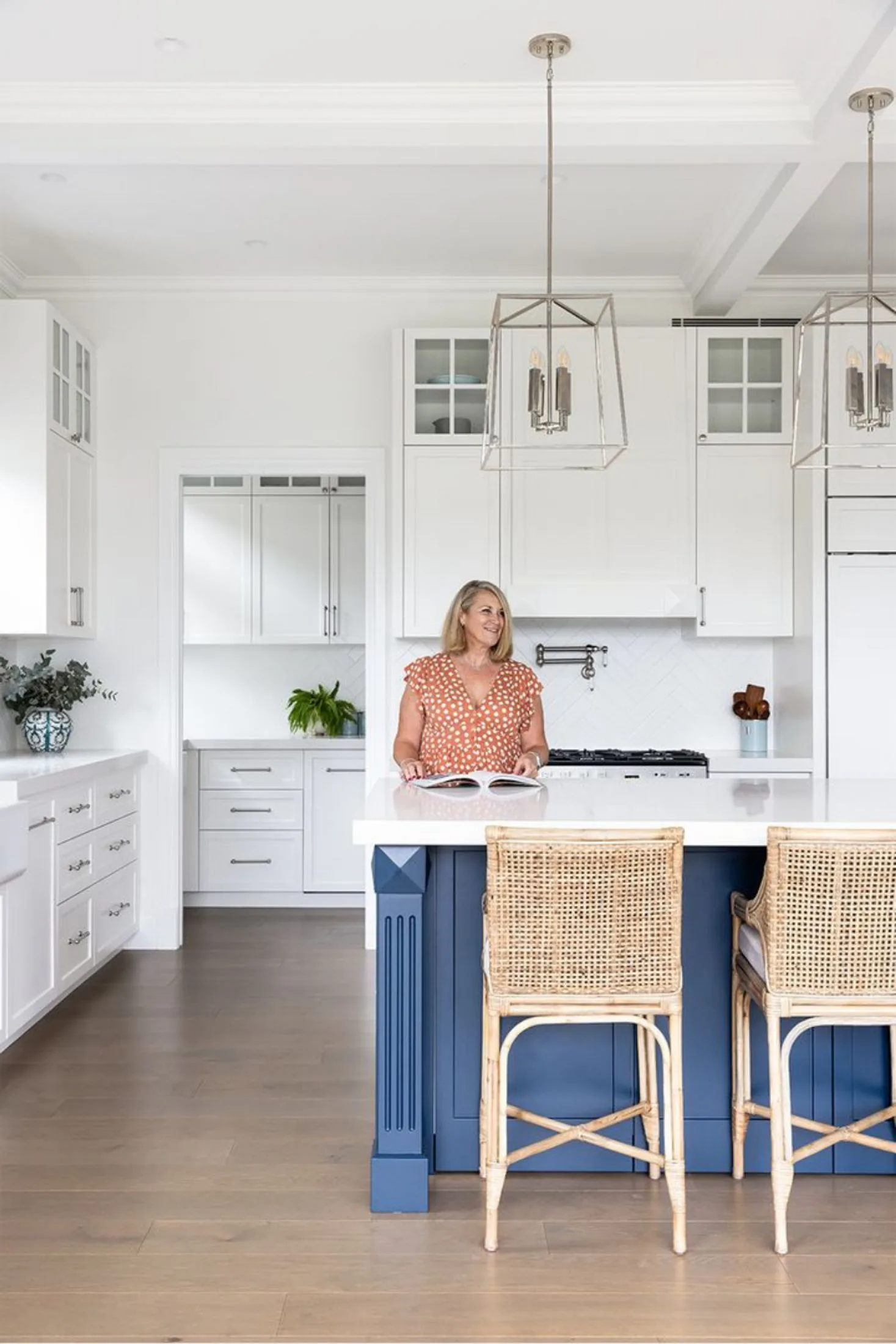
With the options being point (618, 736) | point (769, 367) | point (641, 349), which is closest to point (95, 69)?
point (641, 349)

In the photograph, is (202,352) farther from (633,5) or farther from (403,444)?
(633,5)

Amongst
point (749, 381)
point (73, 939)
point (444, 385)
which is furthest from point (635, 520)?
point (73, 939)

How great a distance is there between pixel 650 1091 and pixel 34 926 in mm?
2228

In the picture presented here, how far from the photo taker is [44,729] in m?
4.92

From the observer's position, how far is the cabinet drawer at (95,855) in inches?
169

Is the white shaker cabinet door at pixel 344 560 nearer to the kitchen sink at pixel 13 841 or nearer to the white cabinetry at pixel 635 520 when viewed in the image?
the white cabinetry at pixel 635 520

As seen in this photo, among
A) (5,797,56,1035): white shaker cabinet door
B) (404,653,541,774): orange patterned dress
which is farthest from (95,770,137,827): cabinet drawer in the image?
(404,653,541,774): orange patterned dress

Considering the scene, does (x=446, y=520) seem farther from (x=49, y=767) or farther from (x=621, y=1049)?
(x=621, y=1049)

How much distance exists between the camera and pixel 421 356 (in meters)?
5.06

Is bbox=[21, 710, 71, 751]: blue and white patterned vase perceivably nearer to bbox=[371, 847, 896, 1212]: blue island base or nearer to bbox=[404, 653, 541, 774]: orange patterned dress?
bbox=[404, 653, 541, 774]: orange patterned dress

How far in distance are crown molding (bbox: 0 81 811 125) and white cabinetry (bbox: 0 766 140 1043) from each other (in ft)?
7.11

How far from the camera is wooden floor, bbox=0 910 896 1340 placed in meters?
2.19

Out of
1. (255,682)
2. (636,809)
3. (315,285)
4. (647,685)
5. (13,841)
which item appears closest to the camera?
(636,809)

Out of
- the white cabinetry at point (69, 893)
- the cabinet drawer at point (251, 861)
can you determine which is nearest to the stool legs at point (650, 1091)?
the white cabinetry at point (69, 893)
